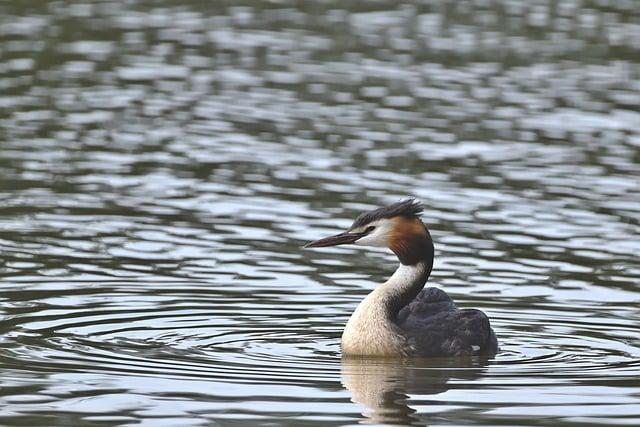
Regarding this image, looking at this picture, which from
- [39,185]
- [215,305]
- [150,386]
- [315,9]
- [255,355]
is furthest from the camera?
[315,9]

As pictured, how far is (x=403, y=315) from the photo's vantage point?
1508 centimetres

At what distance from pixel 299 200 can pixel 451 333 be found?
6633 mm

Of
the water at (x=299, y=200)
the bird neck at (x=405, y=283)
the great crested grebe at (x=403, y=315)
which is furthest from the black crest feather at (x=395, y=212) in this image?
the water at (x=299, y=200)

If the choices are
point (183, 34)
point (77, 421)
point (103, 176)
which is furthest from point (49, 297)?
point (183, 34)

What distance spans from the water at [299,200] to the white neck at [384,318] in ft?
0.80

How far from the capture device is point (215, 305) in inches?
646

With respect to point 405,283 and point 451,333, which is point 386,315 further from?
point 451,333

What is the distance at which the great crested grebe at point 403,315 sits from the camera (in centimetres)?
1463

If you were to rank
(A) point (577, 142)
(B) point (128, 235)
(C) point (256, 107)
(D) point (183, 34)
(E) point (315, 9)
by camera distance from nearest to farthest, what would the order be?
(B) point (128, 235) → (A) point (577, 142) → (C) point (256, 107) → (D) point (183, 34) → (E) point (315, 9)

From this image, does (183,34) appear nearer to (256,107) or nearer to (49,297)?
(256,107)

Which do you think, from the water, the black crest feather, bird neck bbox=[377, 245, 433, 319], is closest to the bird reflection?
the water

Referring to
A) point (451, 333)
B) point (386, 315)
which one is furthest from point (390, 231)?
point (451, 333)

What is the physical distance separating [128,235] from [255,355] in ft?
17.8

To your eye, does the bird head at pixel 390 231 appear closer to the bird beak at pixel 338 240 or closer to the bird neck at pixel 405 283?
the bird beak at pixel 338 240
